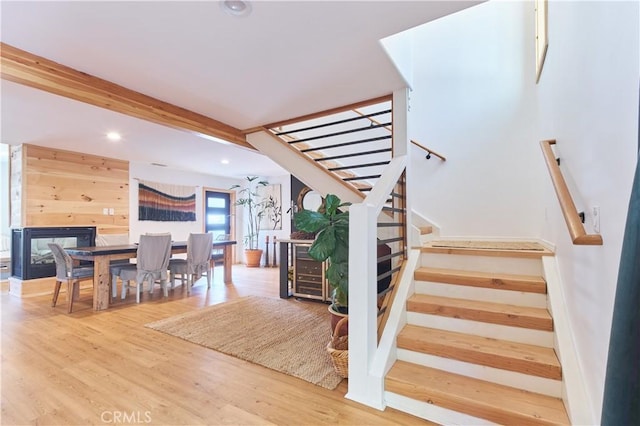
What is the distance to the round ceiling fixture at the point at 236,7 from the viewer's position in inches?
64.9

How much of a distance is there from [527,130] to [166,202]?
21.7ft

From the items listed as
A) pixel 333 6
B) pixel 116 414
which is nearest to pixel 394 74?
pixel 333 6

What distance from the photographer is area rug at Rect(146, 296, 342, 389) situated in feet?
7.73

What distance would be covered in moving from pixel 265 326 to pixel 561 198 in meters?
2.81

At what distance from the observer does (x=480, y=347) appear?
1.85m

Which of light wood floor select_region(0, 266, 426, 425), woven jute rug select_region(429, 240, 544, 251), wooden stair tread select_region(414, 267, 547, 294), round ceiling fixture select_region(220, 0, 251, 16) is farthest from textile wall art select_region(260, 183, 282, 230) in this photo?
round ceiling fixture select_region(220, 0, 251, 16)

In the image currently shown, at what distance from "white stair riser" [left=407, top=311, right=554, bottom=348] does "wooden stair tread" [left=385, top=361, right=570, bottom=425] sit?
0.32m

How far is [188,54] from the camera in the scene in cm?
215

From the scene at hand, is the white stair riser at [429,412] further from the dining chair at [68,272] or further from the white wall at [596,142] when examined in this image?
the dining chair at [68,272]

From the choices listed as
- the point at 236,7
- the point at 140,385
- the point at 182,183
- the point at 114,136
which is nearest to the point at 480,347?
the point at 140,385

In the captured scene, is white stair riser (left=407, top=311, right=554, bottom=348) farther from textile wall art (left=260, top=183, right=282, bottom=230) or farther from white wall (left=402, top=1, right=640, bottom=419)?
textile wall art (left=260, top=183, right=282, bottom=230)

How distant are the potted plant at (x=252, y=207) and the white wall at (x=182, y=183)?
22 cm

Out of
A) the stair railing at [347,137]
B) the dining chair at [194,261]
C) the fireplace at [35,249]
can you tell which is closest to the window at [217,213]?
the dining chair at [194,261]

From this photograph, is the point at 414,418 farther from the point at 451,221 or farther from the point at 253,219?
the point at 253,219
